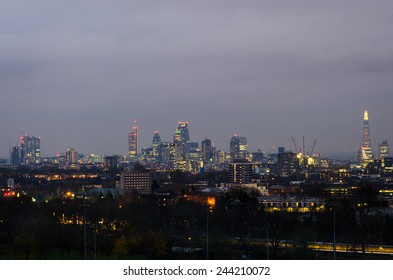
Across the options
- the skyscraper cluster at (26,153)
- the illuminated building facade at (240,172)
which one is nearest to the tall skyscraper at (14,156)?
the skyscraper cluster at (26,153)

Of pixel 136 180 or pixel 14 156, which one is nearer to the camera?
pixel 136 180

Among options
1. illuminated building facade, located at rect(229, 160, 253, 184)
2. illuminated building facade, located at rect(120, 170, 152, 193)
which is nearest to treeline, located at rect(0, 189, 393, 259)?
illuminated building facade, located at rect(120, 170, 152, 193)

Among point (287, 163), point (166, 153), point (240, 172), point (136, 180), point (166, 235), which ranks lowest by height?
point (166, 235)

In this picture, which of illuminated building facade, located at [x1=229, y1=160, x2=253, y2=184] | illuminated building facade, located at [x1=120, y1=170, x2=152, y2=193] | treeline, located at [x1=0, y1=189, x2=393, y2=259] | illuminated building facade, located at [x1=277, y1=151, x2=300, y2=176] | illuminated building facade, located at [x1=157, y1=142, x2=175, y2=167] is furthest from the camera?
illuminated building facade, located at [x1=157, y1=142, x2=175, y2=167]

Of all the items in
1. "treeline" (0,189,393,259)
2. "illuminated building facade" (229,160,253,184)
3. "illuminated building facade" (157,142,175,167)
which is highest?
"illuminated building facade" (157,142,175,167)

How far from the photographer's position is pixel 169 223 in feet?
33.5

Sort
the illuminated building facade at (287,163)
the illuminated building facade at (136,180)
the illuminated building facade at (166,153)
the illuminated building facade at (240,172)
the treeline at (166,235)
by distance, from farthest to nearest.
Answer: the illuminated building facade at (166,153)
the illuminated building facade at (287,163)
the illuminated building facade at (240,172)
the illuminated building facade at (136,180)
the treeline at (166,235)

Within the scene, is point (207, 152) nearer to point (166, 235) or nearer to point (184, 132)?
point (184, 132)

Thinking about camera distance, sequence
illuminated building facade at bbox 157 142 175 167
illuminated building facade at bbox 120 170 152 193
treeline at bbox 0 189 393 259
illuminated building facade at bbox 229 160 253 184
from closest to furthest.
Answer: treeline at bbox 0 189 393 259
illuminated building facade at bbox 120 170 152 193
illuminated building facade at bbox 229 160 253 184
illuminated building facade at bbox 157 142 175 167

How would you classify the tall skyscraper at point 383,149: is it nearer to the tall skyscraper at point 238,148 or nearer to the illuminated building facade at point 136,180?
the tall skyscraper at point 238,148

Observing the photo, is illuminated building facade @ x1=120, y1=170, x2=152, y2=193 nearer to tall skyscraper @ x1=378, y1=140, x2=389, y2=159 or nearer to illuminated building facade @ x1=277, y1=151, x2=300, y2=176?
illuminated building facade @ x1=277, y1=151, x2=300, y2=176

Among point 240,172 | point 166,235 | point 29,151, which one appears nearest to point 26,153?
point 29,151

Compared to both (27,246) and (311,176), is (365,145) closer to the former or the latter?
(311,176)
